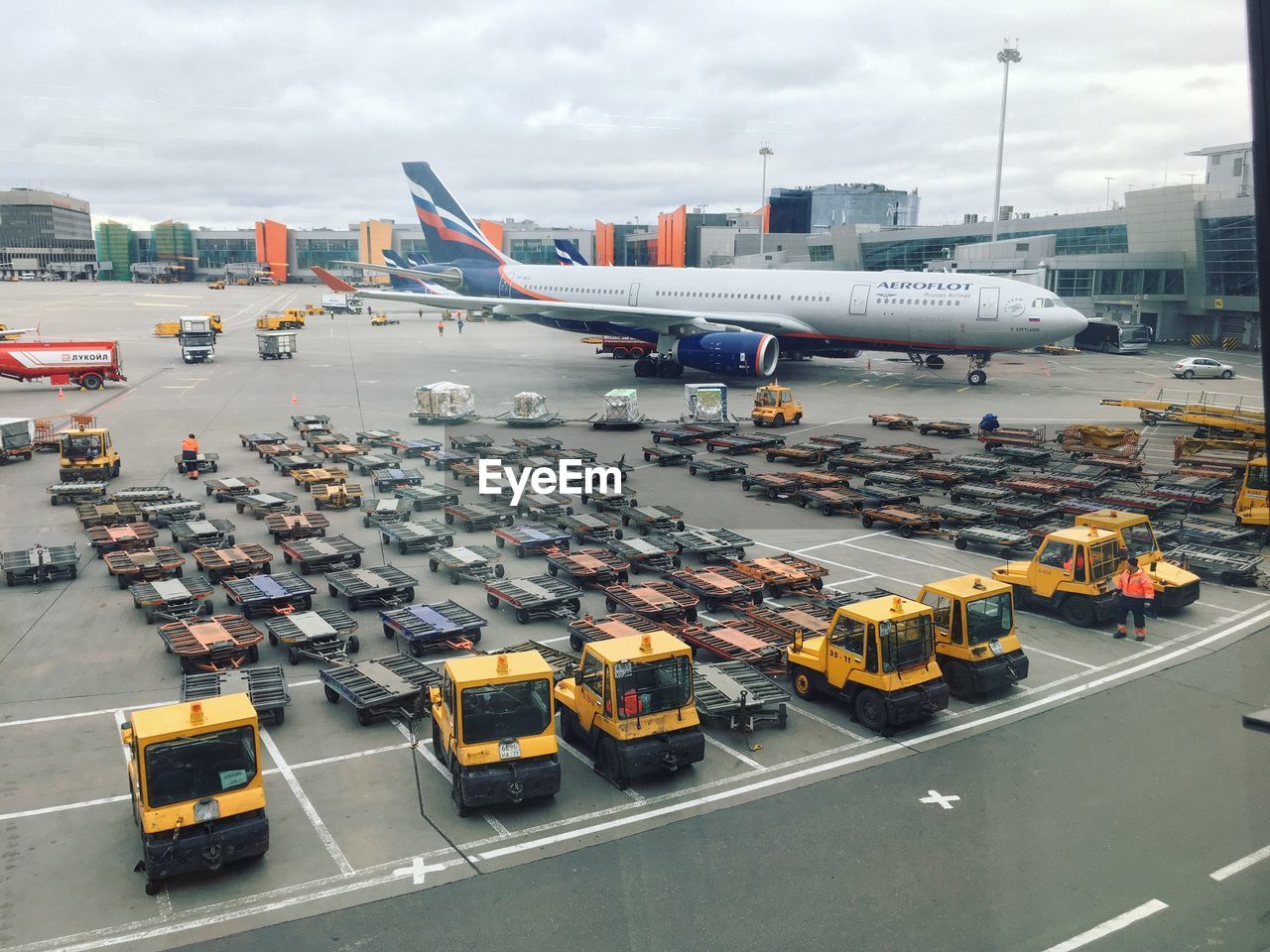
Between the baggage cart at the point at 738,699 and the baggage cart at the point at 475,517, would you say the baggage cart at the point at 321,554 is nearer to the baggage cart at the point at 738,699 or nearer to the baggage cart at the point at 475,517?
the baggage cart at the point at 475,517

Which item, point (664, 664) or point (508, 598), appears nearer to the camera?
point (664, 664)

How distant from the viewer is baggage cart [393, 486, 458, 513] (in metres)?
28.8

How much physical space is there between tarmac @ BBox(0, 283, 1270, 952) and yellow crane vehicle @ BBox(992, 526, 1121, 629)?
2.37 feet

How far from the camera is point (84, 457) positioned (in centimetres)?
3189

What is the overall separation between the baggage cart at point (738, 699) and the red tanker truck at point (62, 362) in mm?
46526

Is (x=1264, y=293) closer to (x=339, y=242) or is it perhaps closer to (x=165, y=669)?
(x=165, y=669)

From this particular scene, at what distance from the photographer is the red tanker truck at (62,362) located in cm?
4950

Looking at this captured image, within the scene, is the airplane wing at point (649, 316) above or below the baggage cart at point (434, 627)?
above

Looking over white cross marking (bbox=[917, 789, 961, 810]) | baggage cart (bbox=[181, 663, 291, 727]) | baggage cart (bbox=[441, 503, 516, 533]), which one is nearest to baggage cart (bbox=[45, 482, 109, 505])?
baggage cart (bbox=[441, 503, 516, 533])

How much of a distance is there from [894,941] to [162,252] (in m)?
191

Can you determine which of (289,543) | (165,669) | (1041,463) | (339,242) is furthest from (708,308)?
(339,242)

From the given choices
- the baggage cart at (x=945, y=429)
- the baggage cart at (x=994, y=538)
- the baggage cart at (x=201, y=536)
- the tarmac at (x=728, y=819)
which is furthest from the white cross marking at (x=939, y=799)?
the baggage cart at (x=945, y=429)

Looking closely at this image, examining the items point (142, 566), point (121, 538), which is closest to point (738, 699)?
point (142, 566)

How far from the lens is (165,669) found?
17.6 meters
